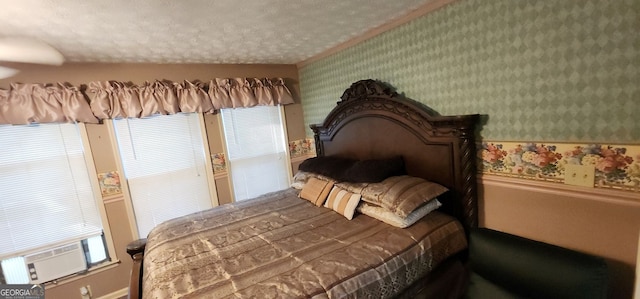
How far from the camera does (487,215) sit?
175 centimetres

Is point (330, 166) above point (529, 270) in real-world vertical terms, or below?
above

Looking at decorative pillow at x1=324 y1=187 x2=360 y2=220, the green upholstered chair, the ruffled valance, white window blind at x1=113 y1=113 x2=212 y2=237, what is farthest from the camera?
white window blind at x1=113 y1=113 x2=212 y2=237

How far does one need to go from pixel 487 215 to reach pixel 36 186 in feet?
11.7

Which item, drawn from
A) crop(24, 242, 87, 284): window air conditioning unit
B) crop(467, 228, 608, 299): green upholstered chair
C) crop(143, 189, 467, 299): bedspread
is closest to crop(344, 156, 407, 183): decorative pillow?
crop(143, 189, 467, 299): bedspread

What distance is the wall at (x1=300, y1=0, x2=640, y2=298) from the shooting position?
121 centimetres

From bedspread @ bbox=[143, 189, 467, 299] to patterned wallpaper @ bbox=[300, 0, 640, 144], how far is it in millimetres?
797

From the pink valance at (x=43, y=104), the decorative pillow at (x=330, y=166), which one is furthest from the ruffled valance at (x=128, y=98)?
the decorative pillow at (x=330, y=166)

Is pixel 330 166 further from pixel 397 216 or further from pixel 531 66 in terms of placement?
pixel 531 66

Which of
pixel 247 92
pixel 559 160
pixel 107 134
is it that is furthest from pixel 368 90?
pixel 107 134

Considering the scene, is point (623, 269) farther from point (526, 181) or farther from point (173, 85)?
point (173, 85)

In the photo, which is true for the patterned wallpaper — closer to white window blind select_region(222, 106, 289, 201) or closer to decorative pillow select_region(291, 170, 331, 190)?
decorative pillow select_region(291, 170, 331, 190)

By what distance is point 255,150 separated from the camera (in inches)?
129

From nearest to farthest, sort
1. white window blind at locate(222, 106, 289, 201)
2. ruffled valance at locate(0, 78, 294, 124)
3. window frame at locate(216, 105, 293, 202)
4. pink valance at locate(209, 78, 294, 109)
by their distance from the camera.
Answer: ruffled valance at locate(0, 78, 294, 124) < pink valance at locate(209, 78, 294, 109) < window frame at locate(216, 105, 293, 202) < white window blind at locate(222, 106, 289, 201)

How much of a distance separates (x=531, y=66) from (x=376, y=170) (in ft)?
3.67
